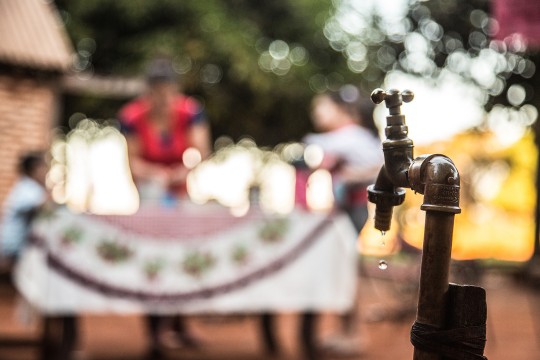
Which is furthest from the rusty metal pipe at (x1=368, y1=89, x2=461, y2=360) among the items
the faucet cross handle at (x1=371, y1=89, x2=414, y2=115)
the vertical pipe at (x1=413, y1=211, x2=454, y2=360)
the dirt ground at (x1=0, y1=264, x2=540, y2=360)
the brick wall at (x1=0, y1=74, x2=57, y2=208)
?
the brick wall at (x1=0, y1=74, x2=57, y2=208)

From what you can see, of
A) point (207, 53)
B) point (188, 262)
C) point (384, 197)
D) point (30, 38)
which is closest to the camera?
point (384, 197)

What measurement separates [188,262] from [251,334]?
3.18 metres

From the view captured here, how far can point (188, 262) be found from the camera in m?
4.65

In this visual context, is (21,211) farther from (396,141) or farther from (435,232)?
→ (435,232)

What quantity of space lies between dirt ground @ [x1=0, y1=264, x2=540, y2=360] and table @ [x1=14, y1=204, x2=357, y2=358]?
2.75 feet

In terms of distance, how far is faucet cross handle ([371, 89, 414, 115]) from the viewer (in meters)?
1.49

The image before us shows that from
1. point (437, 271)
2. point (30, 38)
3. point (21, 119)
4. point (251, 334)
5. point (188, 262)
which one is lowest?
point (251, 334)

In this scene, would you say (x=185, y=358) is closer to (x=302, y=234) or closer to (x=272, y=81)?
(x=302, y=234)

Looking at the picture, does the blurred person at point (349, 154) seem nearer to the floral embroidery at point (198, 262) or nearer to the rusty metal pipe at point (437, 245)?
the floral embroidery at point (198, 262)

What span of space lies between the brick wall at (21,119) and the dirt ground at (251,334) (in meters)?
1.76

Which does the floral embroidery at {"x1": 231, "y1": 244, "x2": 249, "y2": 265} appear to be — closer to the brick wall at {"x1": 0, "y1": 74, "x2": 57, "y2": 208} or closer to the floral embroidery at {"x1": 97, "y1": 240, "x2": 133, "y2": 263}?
the floral embroidery at {"x1": 97, "y1": 240, "x2": 133, "y2": 263}

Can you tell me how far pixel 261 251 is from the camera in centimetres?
478

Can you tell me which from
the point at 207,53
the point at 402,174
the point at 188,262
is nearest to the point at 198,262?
the point at 188,262

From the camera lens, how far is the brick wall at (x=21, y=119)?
9789 millimetres
